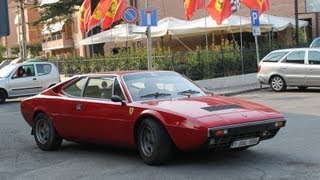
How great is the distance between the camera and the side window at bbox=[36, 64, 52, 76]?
77.3 feet

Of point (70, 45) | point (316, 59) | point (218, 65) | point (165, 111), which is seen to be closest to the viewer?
point (165, 111)

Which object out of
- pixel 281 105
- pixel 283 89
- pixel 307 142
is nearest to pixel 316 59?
pixel 283 89

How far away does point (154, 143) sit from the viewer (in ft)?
26.3

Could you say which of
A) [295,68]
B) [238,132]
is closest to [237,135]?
[238,132]

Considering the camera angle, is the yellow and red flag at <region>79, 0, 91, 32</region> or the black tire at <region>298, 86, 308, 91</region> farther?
the yellow and red flag at <region>79, 0, 91, 32</region>

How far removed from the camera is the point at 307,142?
9734 mm

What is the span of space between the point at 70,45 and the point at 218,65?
3621 cm

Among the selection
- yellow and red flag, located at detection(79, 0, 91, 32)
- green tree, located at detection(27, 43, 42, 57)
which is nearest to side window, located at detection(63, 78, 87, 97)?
yellow and red flag, located at detection(79, 0, 91, 32)

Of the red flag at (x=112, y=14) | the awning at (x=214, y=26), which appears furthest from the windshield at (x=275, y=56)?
the red flag at (x=112, y=14)

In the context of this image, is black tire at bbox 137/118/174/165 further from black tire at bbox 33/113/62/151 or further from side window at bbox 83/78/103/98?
black tire at bbox 33/113/62/151

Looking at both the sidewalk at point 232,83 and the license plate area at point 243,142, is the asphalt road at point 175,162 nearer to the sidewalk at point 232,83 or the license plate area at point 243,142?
the license plate area at point 243,142

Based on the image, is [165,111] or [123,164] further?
[123,164]

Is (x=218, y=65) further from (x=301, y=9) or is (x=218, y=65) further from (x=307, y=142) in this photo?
(x=307, y=142)

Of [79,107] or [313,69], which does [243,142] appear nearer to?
[79,107]
